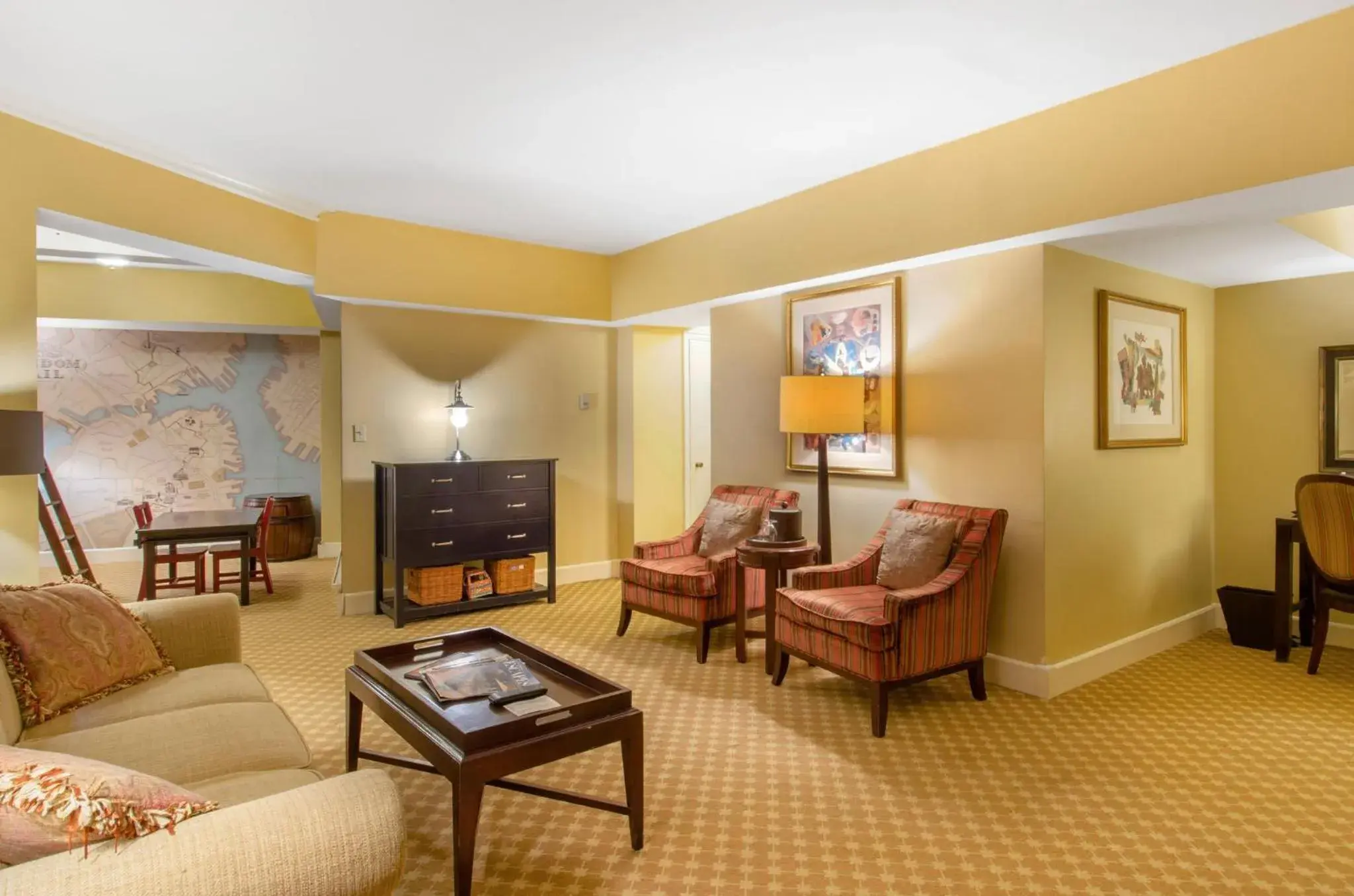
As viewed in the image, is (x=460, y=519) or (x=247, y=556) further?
(x=247, y=556)

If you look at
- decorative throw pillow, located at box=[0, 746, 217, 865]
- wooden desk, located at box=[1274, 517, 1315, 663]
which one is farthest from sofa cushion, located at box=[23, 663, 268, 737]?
wooden desk, located at box=[1274, 517, 1315, 663]

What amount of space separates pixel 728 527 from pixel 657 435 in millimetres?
2089

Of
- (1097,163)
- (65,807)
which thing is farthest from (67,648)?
(1097,163)

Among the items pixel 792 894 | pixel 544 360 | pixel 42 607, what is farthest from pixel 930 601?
pixel 544 360

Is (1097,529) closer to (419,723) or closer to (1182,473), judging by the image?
(1182,473)

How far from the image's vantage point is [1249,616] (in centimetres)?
459

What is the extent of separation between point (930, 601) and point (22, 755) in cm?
317

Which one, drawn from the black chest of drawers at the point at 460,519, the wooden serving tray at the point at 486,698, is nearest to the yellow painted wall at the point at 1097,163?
the black chest of drawers at the point at 460,519

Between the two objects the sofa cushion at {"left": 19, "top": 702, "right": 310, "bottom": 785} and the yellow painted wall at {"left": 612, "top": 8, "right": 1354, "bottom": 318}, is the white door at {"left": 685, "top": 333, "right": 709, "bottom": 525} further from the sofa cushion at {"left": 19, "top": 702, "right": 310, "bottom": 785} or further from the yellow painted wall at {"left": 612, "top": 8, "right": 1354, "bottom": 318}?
the sofa cushion at {"left": 19, "top": 702, "right": 310, "bottom": 785}

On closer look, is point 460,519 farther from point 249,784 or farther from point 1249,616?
point 1249,616

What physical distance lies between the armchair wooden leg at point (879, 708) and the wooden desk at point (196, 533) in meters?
4.98

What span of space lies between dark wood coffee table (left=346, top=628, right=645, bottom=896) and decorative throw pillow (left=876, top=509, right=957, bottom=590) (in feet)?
6.19

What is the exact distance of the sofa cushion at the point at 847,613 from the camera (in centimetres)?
337

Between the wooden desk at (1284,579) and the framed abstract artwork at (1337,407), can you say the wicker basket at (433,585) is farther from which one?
the framed abstract artwork at (1337,407)
